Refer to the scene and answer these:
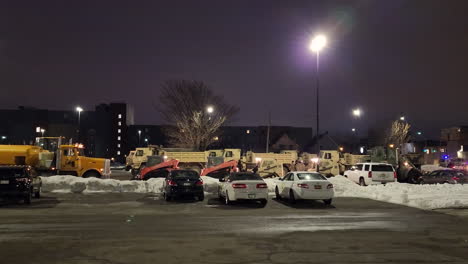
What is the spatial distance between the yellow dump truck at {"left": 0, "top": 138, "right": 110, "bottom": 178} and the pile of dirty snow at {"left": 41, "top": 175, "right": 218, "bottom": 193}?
252 cm

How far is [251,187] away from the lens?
1845 cm

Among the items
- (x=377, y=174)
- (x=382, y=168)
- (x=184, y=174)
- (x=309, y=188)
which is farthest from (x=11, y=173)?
(x=382, y=168)

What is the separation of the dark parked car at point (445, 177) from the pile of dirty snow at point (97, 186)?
609 inches

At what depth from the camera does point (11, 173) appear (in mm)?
18875

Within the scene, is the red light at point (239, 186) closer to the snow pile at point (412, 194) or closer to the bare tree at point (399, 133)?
the snow pile at point (412, 194)

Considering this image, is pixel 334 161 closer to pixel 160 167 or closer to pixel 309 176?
pixel 160 167

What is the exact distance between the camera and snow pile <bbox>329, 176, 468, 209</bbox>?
18.5 metres

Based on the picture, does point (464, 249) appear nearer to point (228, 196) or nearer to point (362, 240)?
point (362, 240)

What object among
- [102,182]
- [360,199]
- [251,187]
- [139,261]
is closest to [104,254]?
[139,261]

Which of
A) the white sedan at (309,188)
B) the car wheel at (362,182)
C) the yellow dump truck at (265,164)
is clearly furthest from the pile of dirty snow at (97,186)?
the car wheel at (362,182)

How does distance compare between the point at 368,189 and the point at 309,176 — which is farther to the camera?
the point at 368,189

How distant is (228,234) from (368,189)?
49.4ft

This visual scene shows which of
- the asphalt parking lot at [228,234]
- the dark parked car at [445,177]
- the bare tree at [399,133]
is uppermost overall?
the bare tree at [399,133]

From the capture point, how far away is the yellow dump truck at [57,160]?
27500mm
